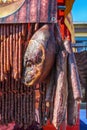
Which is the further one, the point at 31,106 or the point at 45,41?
the point at 31,106

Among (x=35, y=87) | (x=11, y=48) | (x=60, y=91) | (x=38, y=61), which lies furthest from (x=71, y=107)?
(x=11, y=48)

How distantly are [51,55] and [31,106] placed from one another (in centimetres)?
39

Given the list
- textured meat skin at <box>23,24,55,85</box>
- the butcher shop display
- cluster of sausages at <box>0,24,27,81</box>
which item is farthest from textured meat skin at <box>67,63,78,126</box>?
cluster of sausages at <box>0,24,27,81</box>

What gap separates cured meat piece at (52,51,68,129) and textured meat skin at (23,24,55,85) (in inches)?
2.3

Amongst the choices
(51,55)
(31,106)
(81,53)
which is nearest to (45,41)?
(51,55)

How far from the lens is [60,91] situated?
2.41m

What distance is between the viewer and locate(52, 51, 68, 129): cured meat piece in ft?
7.91

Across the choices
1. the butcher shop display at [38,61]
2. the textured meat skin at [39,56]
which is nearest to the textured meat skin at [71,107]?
the butcher shop display at [38,61]

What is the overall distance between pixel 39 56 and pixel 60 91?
25 cm

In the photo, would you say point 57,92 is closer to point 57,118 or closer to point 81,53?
point 57,118

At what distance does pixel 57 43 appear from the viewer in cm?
253

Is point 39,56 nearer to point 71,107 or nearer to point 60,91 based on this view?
point 60,91

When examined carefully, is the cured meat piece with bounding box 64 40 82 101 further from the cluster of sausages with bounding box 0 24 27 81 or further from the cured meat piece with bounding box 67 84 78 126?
the cluster of sausages with bounding box 0 24 27 81

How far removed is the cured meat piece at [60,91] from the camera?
2.41 meters
